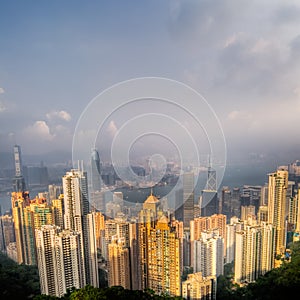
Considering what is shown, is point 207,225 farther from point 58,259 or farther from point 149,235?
point 58,259

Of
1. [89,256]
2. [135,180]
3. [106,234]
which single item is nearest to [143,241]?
[106,234]

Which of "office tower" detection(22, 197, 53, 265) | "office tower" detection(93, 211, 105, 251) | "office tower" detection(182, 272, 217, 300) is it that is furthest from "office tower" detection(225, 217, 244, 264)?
"office tower" detection(22, 197, 53, 265)

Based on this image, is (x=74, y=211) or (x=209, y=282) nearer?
(x=209, y=282)

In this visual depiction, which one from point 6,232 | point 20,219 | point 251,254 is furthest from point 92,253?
point 251,254

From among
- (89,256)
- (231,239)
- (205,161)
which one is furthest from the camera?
(231,239)

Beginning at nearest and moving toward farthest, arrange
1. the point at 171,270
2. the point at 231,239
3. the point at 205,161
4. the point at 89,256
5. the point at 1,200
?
the point at 205,161 < the point at 171,270 < the point at 89,256 < the point at 231,239 < the point at 1,200

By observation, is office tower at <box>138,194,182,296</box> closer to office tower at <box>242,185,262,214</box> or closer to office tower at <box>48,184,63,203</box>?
office tower at <box>48,184,63,203</box>

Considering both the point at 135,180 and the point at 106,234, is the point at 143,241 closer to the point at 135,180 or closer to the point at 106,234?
the point at 106,234
